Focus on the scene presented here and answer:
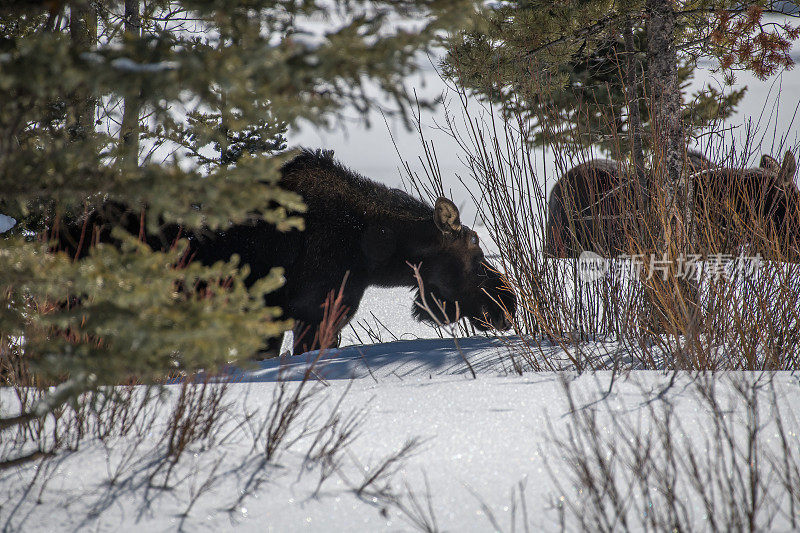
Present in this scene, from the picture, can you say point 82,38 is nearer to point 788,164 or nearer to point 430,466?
point 430,466

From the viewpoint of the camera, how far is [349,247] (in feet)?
17.7

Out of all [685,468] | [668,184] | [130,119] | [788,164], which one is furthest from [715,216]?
[130,119]

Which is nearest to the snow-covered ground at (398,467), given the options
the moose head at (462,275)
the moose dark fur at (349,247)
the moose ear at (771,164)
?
the moose ear at (771,164)

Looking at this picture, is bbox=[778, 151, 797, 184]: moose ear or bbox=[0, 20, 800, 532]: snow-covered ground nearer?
bbox=[0, 20, 800, 532]: snow-covered ground

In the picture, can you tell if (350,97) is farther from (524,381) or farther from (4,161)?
(524,381)

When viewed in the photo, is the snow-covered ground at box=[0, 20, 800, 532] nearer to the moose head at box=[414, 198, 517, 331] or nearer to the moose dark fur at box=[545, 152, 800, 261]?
the moose dark fur at box=[545, 152, 800, 261]

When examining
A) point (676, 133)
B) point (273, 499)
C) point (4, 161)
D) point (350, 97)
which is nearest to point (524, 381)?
point (273, 499)

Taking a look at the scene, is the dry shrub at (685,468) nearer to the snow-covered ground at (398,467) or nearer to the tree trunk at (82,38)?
the snow-covered ground at (398,467)

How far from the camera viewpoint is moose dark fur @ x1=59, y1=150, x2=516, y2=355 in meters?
5.16

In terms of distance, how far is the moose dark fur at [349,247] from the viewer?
16.9ft

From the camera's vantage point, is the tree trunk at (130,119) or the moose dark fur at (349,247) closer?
the tree trunk at (130,119)

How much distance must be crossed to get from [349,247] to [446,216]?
0.87 m

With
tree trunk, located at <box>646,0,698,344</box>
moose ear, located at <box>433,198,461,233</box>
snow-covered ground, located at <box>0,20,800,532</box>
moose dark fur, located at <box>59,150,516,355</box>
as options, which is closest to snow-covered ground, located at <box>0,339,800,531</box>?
snow-covered ground, located at <box>0,20,800,532</box>

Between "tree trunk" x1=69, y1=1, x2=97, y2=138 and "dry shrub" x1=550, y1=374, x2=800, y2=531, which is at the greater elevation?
"tree trunk" x1=69, y1=1, x2=97, y2=138
